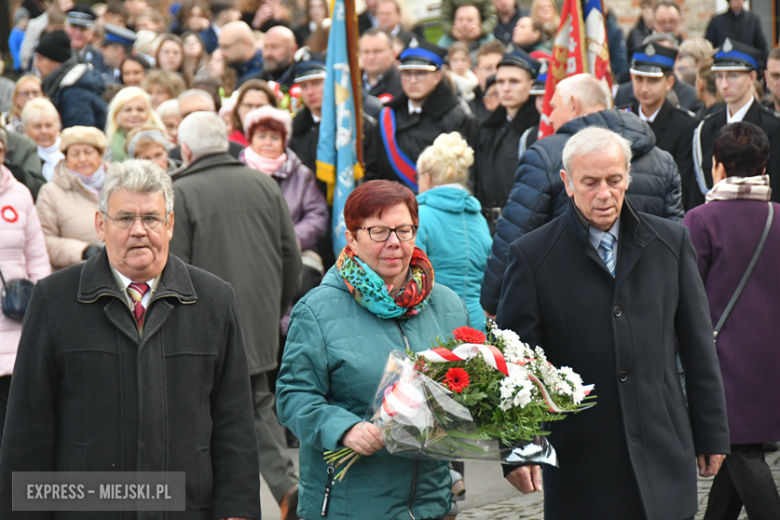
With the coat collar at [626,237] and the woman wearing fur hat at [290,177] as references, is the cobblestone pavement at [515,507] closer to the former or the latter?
the woman wearing fur hat at [290,177]

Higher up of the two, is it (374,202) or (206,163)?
(374,202)

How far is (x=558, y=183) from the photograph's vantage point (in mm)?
5406

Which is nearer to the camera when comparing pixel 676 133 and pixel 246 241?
pixel 246 241

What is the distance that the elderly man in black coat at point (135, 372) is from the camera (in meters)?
3.38

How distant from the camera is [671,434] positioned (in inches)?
152

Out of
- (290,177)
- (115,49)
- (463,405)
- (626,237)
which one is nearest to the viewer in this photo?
(463,405)

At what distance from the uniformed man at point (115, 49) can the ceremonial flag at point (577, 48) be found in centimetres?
777

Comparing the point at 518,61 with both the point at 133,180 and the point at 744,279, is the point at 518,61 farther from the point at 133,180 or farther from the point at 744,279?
the point at 133,180

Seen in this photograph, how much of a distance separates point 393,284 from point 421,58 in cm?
540

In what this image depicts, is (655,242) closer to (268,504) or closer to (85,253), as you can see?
(268,504)

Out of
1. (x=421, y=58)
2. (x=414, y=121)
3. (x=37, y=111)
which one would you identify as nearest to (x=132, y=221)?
(x=414, y=121)

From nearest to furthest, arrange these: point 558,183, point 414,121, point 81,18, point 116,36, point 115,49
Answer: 1. point 558,183
2. point 414,121
3. point 115,49
4. point 116,36
5. point 81,18

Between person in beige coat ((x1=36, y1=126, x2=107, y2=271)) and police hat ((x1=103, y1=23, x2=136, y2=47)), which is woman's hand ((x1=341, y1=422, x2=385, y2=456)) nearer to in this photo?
person in beige coat ((x1=36, y1=126, x2=107, y2=271))

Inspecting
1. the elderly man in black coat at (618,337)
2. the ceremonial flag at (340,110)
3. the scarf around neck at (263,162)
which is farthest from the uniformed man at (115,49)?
the elderly man in black coat at (618,337)
